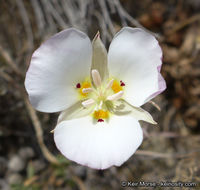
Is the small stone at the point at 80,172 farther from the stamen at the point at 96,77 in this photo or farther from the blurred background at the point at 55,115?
the stamen at the point at 96,77

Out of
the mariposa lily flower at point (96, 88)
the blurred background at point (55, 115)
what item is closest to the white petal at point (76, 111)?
the mariposa lily flower at point (96, 88)

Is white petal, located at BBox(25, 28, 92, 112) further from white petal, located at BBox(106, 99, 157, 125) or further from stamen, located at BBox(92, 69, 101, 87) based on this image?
white petal, located at BBox(106, 99, 157, 125)

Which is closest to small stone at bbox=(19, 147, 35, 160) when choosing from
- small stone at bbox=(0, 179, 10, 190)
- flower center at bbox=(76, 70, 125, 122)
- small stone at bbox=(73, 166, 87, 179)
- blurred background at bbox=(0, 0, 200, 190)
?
blurred background at bbox=(0, 0, 200, 190)

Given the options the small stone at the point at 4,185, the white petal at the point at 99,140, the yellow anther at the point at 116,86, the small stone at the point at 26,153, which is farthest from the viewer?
the small stone at the point at 26,153

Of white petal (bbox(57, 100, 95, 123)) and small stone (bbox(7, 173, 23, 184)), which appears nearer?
white petal (bbox(57, 100, 95, 123))

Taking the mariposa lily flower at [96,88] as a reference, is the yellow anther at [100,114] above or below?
below

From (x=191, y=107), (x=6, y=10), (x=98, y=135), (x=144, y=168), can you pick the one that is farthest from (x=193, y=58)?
(x=6, y=10)

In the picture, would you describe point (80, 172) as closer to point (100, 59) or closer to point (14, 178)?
point (14, 178)
